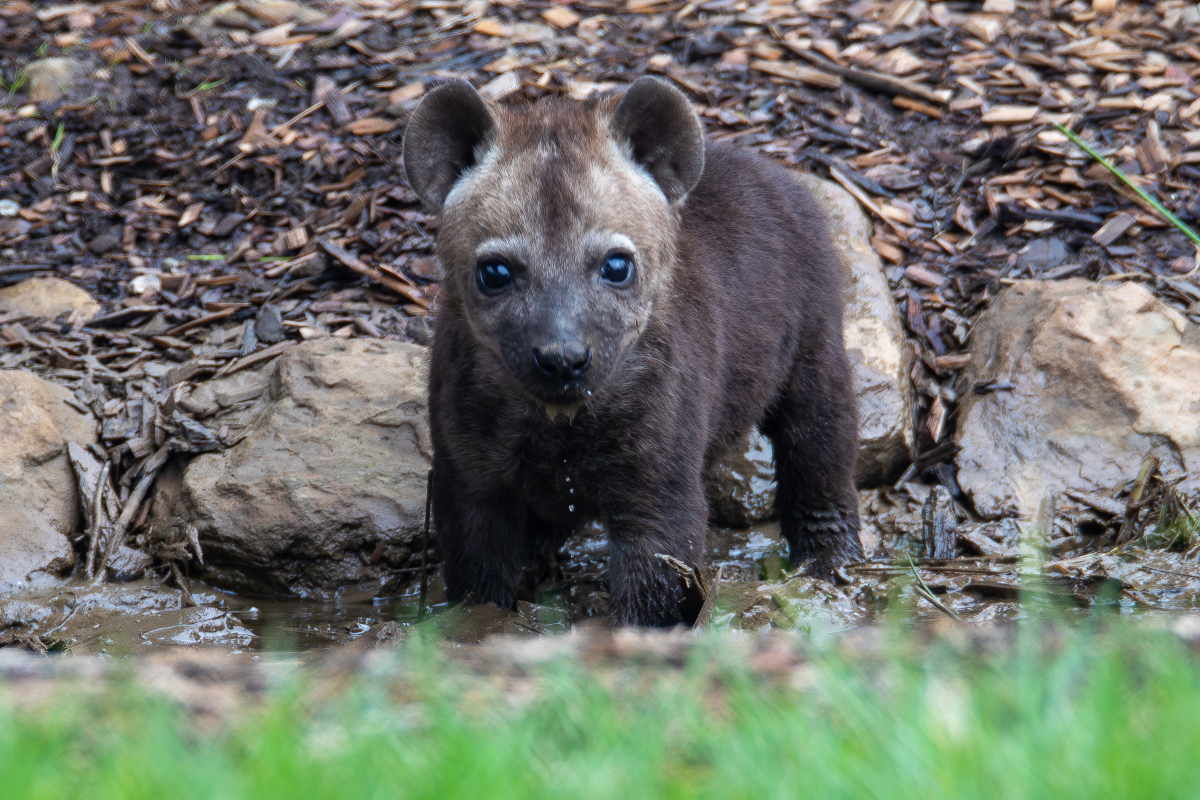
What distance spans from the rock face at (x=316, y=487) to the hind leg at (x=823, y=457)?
196cm

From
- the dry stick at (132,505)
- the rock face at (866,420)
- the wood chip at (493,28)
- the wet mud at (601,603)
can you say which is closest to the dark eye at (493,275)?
the wet mud at (601,603)

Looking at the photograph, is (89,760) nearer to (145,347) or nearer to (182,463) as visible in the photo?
(182,463)

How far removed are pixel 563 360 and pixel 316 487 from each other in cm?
226

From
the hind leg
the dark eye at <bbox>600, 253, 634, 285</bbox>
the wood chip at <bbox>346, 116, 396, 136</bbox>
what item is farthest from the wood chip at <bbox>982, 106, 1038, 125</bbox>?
the dark eye at <bbox>600, 253, 634, 285</bbox>

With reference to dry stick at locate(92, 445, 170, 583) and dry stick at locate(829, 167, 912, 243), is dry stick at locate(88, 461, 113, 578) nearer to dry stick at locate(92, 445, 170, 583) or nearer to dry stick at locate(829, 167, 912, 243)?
dry stick at locate(92, 445, 170, 583)

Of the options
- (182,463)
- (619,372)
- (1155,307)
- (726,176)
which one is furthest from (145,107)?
(1155,307)

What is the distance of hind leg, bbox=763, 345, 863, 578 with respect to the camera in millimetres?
6234

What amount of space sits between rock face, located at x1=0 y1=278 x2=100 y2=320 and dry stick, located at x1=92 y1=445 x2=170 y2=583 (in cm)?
153

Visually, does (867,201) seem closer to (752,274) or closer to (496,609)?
(752,274)

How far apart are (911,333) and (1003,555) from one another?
1.85 m

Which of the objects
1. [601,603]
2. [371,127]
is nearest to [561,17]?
[371,127]

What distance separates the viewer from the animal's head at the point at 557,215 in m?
4.39

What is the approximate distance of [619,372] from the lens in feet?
15.7

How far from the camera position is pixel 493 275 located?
4.56 m
